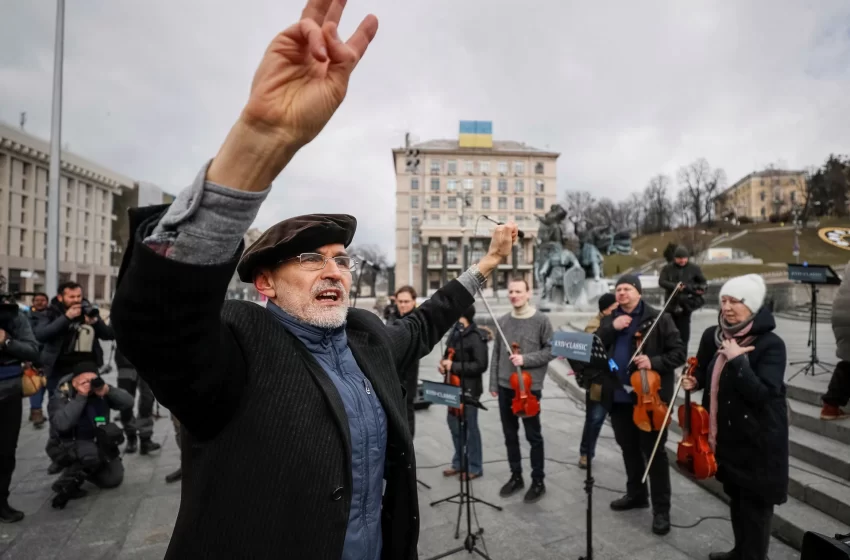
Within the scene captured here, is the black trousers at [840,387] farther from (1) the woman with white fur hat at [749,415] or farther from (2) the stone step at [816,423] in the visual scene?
(1) the woman with white fur hat at [749,415]

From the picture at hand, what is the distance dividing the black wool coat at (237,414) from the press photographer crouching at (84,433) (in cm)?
458

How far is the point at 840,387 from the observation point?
4637 mm

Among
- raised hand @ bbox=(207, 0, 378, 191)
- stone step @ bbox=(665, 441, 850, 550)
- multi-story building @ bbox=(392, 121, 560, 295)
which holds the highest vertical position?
multi-story building @ bbox=(392, 121, 560, 295)

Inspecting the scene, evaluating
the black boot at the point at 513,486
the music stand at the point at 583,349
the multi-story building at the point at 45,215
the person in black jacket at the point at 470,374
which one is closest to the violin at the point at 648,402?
the music stand at the point at 583,349

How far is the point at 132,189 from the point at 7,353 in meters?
71.2

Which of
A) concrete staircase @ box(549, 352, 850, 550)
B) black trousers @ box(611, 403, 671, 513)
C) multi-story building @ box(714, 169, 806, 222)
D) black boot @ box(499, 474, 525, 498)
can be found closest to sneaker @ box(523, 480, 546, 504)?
black boot @ box(499, 474, 525, 498)

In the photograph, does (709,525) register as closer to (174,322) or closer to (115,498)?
(174,322)

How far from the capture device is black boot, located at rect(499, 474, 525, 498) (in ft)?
15.2

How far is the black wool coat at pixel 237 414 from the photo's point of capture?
36.8 inches

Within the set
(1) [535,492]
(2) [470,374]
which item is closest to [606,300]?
(2) [470,374]

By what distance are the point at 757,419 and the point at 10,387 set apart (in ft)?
20.3

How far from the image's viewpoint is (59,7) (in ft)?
31.7

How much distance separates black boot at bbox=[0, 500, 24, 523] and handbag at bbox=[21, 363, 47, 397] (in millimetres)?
1038

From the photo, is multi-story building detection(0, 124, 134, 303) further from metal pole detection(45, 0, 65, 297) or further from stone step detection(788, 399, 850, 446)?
stone step detection(788, 399, 850, 446)
